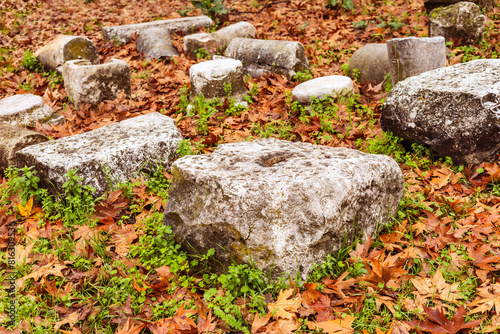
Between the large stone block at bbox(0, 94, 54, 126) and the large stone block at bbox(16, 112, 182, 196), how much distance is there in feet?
4.85

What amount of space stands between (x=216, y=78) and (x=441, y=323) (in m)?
3.91

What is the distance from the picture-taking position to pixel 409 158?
361 cm

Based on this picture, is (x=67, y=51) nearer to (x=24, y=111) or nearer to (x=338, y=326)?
(x=24, y=111)

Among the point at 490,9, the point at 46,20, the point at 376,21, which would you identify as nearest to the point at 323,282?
the point at 376,21

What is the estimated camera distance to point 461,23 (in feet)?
18.7

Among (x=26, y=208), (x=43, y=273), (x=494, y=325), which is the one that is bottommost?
(x=494, y=325)

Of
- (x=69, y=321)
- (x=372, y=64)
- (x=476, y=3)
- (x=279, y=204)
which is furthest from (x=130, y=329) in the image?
(x=476, y=3)

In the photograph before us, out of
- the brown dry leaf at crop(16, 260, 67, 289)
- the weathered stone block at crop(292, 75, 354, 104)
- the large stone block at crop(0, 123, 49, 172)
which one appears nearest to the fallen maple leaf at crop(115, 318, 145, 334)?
the brown dry leaf at crop(16, 260, 67, 289)

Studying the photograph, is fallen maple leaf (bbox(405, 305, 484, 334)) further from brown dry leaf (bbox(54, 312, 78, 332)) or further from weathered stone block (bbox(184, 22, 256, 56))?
weathered stone block (bbox(184, 22, 256, 56))

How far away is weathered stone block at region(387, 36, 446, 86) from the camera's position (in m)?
4.49

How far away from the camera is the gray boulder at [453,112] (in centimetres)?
316

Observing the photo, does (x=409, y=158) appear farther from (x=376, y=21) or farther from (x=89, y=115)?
(x=376, y=21)

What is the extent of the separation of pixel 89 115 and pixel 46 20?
545 cm

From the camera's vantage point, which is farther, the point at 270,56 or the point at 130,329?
the point at 270,56
